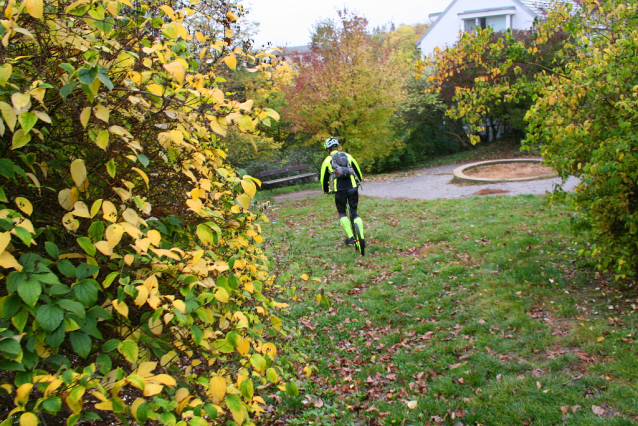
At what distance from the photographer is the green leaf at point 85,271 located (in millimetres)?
1551

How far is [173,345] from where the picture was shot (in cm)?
191

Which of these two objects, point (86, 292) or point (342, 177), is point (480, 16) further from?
point (86, 292)

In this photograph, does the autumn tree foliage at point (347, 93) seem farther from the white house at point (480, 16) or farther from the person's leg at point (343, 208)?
the white house at point (480, 16)

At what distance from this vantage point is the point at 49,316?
4.56 ft

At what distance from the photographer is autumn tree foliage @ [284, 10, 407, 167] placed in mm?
16234

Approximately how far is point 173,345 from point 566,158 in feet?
16.6

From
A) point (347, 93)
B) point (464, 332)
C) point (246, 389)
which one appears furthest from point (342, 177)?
point (347, 93)

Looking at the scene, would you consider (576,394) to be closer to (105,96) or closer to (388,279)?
(388,279)

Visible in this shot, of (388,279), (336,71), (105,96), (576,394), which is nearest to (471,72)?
(336,71)

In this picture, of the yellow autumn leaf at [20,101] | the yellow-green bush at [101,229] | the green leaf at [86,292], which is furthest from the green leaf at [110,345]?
the yellow autumn leaf at [20,101]

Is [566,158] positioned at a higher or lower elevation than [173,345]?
higher

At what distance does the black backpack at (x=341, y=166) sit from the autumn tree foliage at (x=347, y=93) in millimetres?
8672

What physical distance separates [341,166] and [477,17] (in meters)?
32.9

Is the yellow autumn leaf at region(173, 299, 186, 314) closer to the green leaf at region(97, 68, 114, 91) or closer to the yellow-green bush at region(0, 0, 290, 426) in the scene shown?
the yellow-green bush at region(0, 0, 290, 426)
